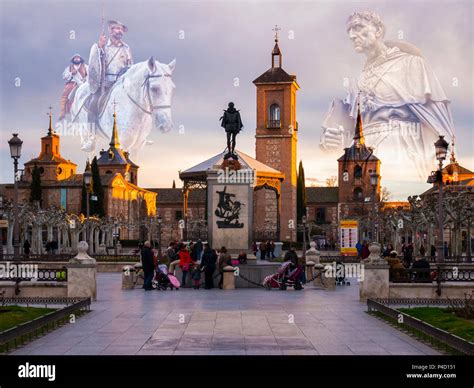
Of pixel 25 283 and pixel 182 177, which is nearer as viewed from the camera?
pixel 25 283

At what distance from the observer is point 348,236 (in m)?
47.2

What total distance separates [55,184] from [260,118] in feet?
141

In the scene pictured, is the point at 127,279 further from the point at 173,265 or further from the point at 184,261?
the point at 173,265

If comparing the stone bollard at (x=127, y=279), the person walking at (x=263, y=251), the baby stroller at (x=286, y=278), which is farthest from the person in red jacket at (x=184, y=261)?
the person walking at (x=263, y=251)

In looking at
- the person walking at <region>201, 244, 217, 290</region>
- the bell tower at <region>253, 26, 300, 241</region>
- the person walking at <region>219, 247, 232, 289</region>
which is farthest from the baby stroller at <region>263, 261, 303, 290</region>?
the bell tower at <region>253, 26, 300, 241</region>

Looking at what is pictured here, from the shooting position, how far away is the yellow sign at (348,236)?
153ft

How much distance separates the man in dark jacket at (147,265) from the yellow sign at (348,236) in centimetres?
2290

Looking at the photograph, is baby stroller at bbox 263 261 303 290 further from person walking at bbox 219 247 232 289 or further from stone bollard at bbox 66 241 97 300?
stone bollard at bbox 66 241 97 300

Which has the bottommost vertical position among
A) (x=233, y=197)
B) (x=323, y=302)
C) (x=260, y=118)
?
(x=323, y=302)

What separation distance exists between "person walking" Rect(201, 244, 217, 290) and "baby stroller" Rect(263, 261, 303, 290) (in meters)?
1.85

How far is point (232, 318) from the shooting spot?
16656mm

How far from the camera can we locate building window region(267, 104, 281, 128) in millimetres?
88438
